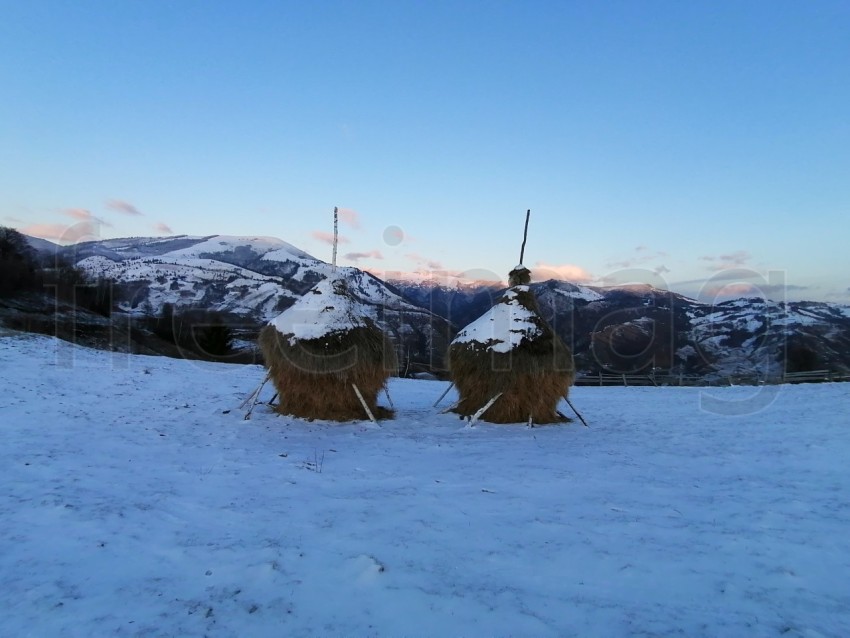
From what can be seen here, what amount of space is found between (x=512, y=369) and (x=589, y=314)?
8655cm

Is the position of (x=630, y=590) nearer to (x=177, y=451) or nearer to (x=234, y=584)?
(x=234, y=584)

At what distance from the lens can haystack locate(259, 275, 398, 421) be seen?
11.5 meters

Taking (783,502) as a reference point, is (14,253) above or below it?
above

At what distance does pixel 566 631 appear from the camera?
136 inches

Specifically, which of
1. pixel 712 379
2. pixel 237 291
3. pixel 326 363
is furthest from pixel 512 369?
pixel 237 291

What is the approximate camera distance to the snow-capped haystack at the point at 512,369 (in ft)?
39.2

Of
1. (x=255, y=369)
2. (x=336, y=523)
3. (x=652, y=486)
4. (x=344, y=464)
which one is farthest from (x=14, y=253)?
(x=652, y=486)

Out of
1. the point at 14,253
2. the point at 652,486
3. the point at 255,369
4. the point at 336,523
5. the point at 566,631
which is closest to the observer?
the point at 566,631

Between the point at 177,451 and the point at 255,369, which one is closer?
the point at 177,451

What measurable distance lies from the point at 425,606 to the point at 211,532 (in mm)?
2573

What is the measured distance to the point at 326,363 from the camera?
37.6 ft

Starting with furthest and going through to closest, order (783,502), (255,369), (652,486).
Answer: (255,369), (652,486), (783,502)

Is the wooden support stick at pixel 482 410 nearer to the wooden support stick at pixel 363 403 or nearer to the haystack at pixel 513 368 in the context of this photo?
the haystack at pixel 513 368

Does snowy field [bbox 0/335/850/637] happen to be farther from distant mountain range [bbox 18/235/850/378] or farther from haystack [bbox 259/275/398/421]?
distant mountain range [bbox 18/235/850/378]
